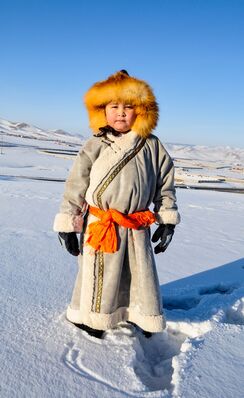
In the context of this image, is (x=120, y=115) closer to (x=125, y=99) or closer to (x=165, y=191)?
(x=125, y=99)

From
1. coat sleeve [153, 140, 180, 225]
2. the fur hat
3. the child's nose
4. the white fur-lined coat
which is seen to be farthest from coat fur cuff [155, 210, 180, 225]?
the child's nose

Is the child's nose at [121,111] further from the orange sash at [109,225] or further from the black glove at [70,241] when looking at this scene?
the black glove at [70,241]

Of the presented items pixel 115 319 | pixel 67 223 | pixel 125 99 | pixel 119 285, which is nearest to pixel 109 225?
pixel 67 223

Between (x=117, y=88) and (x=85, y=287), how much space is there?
1.03m

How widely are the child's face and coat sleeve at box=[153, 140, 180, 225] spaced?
0.23 m

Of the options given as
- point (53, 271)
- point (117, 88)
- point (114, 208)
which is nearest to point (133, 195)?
point (114, 208)

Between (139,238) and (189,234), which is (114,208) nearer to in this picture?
(139,238)

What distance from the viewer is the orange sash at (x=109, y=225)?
1.84m

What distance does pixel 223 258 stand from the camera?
3.82 meters

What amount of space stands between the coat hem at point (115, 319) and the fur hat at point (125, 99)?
3.10ft

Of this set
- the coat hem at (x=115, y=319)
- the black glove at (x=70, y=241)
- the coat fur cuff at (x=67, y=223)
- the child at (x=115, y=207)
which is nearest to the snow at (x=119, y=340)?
the coat hem at (x=115, y=319)

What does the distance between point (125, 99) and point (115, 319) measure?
1.13 metres

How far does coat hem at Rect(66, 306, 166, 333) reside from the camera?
74.5 inches

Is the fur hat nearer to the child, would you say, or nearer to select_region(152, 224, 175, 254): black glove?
the child
